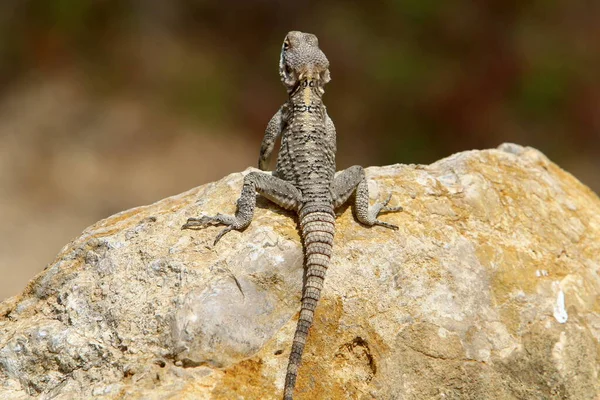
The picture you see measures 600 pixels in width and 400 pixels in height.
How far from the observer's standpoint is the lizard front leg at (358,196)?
4945 millimetres

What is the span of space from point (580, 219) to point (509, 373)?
1992 mm

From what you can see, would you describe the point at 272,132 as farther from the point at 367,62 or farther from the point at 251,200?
the point at 367,62

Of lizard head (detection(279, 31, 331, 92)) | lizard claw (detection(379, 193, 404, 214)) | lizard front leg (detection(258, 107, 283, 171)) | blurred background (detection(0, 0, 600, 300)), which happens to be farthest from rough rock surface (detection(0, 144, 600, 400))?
blurred background (detection(0, 0, 600, 300))

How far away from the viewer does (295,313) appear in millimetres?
4332

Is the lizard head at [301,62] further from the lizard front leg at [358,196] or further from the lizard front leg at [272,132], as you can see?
the lizard front leg at [358,196]

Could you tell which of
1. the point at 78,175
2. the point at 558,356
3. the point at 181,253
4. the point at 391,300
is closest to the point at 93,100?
the point at 78,175

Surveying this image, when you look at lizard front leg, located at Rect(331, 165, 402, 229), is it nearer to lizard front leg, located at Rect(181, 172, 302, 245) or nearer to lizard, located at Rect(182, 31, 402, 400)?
lizard, located at Rect(182, 31, 402, 400)

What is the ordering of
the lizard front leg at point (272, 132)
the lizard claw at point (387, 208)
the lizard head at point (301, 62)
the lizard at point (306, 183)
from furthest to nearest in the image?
the lizard front leg at point (272, 132) < the lizard head at point (301, 62) < the lizard claw at point (387, 208) < the lizard at point (306, 183)

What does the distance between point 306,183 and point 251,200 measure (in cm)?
48

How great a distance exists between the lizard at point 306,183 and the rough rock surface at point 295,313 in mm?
119

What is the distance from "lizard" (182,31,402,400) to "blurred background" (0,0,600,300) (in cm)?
508

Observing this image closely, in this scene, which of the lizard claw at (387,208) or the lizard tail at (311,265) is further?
the lizard claw at (387,208)

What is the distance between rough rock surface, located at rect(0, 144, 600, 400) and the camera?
4102 mm

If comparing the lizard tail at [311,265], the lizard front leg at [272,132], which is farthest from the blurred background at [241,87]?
the lizard tail at [311,265]
